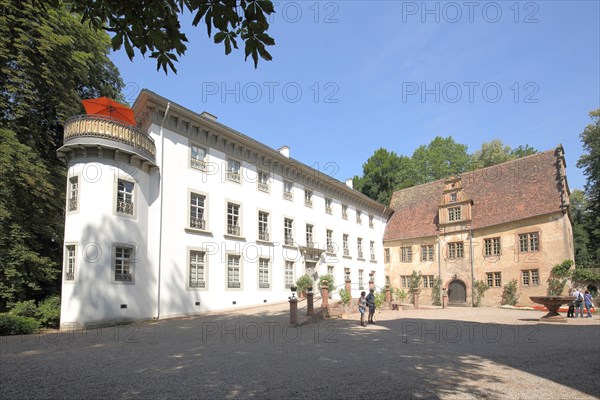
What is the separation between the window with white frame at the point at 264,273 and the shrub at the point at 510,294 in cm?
1895

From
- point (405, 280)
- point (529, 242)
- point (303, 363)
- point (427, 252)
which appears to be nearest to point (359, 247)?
point (405, 280)

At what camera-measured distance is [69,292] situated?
17109 millimetres

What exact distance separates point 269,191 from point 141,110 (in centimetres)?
946

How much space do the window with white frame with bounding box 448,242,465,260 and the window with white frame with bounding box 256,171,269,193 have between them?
18735 mm

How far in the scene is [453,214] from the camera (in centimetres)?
3681

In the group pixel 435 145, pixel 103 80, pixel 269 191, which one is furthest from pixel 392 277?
pixel 103 80

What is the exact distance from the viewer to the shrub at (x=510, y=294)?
3088 centimetres

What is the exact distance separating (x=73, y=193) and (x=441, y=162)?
44323 mm

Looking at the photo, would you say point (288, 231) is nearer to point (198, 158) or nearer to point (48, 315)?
point (198, 158)

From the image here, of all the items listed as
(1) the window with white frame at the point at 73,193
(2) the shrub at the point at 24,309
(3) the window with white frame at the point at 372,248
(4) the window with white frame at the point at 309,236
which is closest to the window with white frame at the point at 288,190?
(4) the window with white frame at the point at 309,236

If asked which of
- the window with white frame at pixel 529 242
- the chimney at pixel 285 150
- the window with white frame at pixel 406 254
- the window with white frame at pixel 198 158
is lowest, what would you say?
the window with white frame at pixel 406 254

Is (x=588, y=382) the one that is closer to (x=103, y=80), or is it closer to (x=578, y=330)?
(x=578, y=330)

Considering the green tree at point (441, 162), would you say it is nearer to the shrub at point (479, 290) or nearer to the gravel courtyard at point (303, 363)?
the shrub at point (479, 290)

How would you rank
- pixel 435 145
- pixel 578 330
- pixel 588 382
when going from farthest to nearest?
1. pixel 435 145
2. pixel 578 330
3. pixel 588 382
